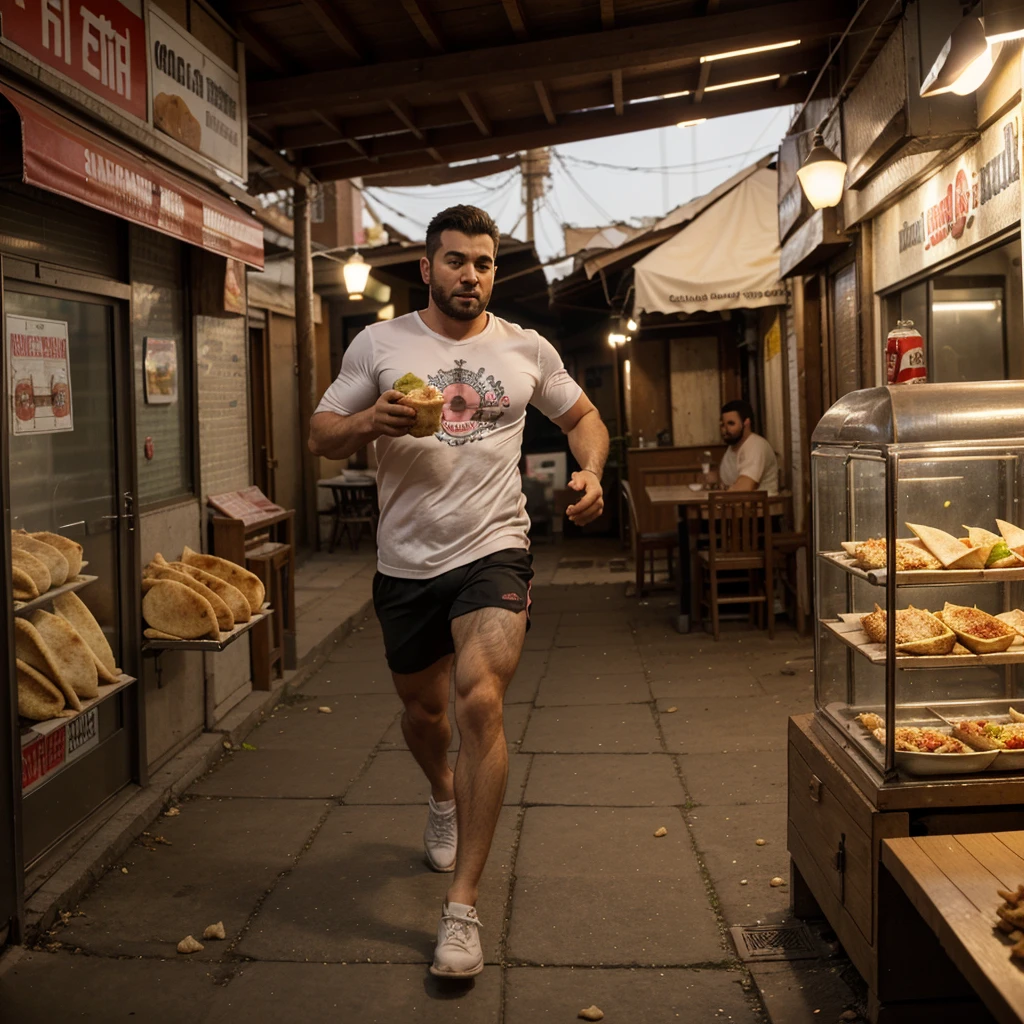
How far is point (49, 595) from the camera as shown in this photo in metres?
4.05

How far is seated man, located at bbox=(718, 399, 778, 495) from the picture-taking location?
950cm

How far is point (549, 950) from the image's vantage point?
3646 mm

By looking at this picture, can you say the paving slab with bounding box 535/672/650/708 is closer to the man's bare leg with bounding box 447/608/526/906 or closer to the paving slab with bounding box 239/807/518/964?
the paving slab with bounding box 239/807/518/964

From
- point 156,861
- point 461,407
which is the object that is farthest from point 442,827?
point 461,407

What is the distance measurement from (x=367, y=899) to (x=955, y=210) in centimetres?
425

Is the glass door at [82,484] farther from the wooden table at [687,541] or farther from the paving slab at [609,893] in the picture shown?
the wooden table at [687,541]

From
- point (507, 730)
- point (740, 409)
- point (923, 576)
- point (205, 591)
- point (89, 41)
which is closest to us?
point (923, 576)

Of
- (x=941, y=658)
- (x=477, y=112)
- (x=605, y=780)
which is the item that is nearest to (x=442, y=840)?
(x=605, y=780)

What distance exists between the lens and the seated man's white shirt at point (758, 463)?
31.2 ft

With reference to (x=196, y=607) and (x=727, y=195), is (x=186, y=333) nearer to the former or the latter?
(x=196, y=607)

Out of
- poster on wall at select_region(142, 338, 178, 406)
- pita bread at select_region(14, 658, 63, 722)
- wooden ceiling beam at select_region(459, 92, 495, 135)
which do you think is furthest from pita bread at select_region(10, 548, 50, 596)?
wooden ceiling beam at select_region(459, 92, 495, 135)

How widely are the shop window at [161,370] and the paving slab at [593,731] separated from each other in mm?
2391

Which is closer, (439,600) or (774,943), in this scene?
(774,943)

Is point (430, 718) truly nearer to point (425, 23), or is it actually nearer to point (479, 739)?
point (479, 739)
